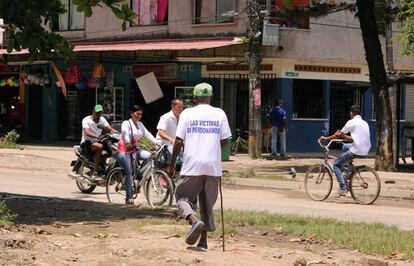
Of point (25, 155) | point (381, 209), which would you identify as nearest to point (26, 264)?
point (381, 209)

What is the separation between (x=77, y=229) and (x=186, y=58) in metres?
20.0

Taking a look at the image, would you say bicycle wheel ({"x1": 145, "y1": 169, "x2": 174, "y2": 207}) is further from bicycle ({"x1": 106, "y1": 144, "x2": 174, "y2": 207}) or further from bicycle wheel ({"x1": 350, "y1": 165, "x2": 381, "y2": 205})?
bicycle wheel ({"x1": 350, "y1": 165, "x2": 381, "y2": 205})

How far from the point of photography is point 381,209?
13305 millimetres

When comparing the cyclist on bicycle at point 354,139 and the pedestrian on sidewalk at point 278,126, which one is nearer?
the cyclist on bicycle at point 354,139

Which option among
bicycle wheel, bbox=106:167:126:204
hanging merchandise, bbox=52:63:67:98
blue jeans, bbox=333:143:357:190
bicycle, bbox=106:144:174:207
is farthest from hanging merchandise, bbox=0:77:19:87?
blue jeans, bbox=333:143:357:190

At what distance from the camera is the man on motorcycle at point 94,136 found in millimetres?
14035

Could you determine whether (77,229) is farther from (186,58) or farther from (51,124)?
(51,124)

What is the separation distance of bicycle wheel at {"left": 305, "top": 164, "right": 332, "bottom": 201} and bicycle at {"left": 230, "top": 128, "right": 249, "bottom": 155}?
11.7 metres

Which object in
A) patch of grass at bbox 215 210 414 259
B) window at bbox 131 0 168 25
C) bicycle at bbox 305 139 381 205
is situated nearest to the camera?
patch of grass at bbox 215 210 414 259

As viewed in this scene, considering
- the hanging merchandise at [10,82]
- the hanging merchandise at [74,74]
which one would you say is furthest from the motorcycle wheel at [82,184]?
the hanging merchandise at [10,82]

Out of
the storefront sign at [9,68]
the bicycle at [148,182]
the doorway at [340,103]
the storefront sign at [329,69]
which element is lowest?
the bicycle at [148,182]

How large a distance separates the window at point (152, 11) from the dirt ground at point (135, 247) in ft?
67.0

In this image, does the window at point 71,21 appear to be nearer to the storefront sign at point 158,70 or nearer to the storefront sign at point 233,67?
the storefront sign at point 158,70

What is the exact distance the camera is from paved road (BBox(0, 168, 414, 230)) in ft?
39.2
